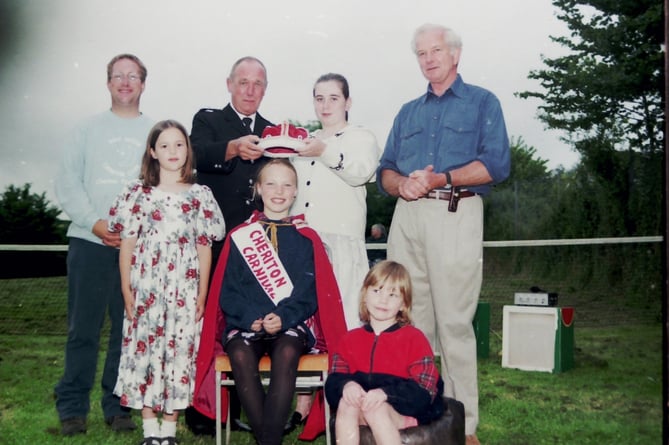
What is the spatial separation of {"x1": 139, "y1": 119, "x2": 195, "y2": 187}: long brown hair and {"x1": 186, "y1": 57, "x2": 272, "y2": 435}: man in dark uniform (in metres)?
0.19

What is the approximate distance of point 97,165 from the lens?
2.97 meters

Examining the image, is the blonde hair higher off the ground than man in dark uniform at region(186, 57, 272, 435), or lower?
lower

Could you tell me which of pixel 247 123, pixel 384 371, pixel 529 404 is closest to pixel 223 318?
pixel 384 371

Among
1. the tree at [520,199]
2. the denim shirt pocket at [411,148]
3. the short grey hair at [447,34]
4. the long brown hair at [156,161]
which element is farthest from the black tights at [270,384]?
the tree at [520,199]

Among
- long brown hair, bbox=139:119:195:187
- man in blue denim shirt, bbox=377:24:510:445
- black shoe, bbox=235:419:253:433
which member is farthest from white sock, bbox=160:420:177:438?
man in blue denim shirt, bbox=377:24:510:445

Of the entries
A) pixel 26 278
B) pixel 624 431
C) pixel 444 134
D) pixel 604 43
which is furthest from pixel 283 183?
pixel 624 431

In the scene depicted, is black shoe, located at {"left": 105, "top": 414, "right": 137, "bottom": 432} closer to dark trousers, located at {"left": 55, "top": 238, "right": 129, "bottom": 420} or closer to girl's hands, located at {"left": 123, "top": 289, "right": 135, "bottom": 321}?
dark trousers, located at {"left": 55, "top": 238, "right": 129, "bottom": 420}

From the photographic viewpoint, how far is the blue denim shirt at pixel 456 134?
9.17ft

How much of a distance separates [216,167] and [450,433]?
→ 1.46m

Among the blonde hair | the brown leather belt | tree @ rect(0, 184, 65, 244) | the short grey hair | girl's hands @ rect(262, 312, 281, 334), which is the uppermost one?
the short grey hair

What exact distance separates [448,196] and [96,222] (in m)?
1.48

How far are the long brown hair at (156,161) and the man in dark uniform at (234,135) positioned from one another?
193mm

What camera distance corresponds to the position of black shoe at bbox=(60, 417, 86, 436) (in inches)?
117

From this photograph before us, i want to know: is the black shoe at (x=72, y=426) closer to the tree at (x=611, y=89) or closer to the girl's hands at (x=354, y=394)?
the girl's hands at (x=354, y=394)
